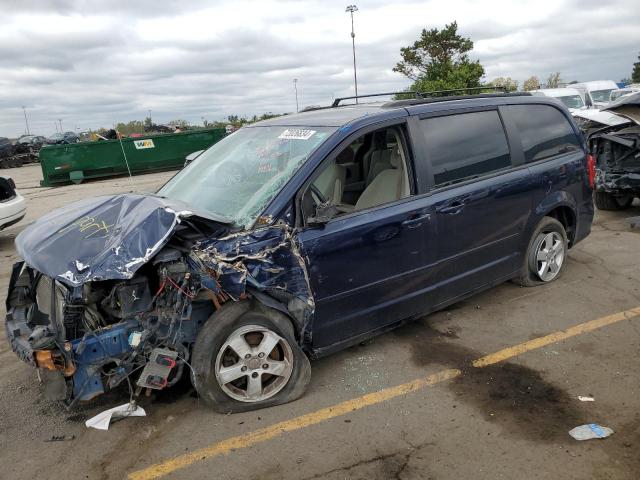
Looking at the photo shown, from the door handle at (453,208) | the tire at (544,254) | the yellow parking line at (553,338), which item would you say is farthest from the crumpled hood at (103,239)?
the tire at (544,254)

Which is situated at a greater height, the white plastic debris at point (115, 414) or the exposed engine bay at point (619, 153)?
the exposed engine bay at point (619, 153)

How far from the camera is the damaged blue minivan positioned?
118 inches

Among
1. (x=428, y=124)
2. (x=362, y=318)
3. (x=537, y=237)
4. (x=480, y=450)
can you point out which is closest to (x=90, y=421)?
(x=362, y=318)

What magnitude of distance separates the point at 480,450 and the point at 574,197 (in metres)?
3.14

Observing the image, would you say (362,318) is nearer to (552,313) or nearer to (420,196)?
(420,196)

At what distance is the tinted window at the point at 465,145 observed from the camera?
3.95 m

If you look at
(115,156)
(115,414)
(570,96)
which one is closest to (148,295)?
(115,414)

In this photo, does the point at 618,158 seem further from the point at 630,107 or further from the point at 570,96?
the point at 570,96

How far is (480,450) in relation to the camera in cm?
280

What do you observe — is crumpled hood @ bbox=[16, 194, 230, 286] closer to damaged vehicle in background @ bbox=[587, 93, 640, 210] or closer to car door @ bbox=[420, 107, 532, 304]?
car door @ bbox=[420, 107, 532, 304]

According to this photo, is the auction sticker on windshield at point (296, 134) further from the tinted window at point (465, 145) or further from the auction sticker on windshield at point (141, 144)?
the auction sticker on windshield at point (141, 144)

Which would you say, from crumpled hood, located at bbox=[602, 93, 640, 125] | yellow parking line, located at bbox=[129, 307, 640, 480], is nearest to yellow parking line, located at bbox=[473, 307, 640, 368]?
yellow parking line, located at bbox=[129, 307, 640, 480]

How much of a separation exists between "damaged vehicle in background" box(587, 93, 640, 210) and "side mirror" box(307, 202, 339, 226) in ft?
19.7

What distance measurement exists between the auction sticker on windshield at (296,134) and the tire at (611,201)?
634 centimetres
